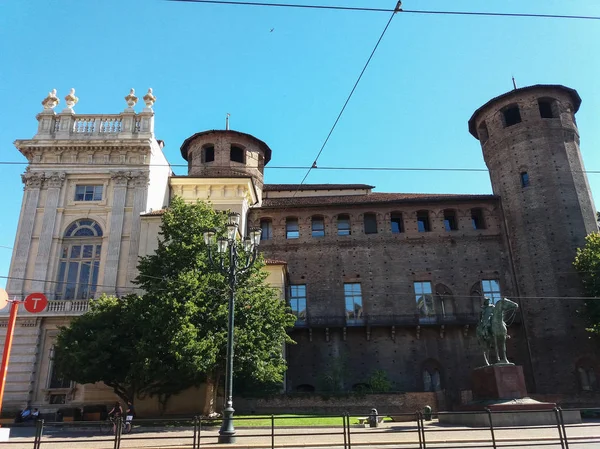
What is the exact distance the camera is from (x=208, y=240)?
626 inches

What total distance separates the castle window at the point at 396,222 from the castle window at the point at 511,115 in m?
10.0

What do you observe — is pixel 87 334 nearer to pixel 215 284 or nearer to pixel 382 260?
pixel 215 284

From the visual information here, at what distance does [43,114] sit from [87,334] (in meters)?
15.6

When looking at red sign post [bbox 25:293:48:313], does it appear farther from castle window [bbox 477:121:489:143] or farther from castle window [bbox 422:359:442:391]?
castle window [bbox 477:121:489:143]

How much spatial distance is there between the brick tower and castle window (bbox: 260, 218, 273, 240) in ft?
52.7

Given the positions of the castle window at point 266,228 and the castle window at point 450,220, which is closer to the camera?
the castle window at point 266,228

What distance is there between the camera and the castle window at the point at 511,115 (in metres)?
35.4

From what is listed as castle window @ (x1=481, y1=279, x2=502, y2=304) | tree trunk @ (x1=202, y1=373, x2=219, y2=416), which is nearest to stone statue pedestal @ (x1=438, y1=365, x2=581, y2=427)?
tree trunk @ (x1=202, y1=373, x2=219, y2=416)

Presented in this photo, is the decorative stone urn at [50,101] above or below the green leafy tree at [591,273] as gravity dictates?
above

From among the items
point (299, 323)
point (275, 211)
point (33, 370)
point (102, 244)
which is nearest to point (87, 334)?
point (33, 370)

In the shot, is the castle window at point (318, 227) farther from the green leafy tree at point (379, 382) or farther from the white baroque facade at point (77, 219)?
the green leafy tree at point (379, 382)

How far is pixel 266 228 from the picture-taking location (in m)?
34.9

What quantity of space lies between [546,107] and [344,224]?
1663 cm

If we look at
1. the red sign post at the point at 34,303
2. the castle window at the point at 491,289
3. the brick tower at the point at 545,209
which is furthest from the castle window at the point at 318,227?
the red sign post at the point at 34,303
